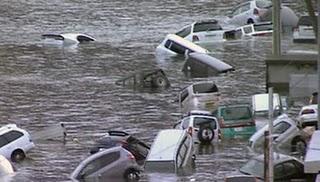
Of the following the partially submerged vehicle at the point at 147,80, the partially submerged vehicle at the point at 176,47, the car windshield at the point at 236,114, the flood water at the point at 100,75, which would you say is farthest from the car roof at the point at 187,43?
the car windshield at the point at 236,114

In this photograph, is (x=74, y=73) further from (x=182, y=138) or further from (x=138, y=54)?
(x=182, y=138)

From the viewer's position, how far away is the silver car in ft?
97.8

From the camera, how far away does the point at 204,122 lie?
35219 millimetres

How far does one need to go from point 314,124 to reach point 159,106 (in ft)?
33.3

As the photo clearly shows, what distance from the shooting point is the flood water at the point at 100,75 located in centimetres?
3454

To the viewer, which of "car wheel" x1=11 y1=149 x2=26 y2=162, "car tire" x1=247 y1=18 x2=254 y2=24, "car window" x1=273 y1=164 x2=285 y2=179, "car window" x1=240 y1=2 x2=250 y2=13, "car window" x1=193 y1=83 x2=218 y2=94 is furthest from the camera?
"car window" x1=240 y1=2 x2=250 y2=13

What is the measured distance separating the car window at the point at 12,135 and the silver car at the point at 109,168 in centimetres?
471

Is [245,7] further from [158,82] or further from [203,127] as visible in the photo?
[203,127]

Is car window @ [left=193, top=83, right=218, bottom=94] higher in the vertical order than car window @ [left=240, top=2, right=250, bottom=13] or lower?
lower

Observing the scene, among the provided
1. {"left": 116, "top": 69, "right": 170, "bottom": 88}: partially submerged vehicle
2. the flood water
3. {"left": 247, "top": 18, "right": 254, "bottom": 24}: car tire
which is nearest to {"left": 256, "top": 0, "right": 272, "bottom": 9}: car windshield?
{"left": 247, "top": 18, "right": 254, "bottom": 24}: car tire

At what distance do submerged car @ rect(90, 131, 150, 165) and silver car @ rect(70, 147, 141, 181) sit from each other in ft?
6.51

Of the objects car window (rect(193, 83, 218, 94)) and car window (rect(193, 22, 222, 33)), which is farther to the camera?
car window (rect(193, 22, 222, 33))

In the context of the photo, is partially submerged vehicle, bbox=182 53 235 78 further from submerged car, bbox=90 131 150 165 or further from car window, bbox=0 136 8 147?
car window, bbox=0 136 8 147

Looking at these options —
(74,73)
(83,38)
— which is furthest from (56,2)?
(74,73)
